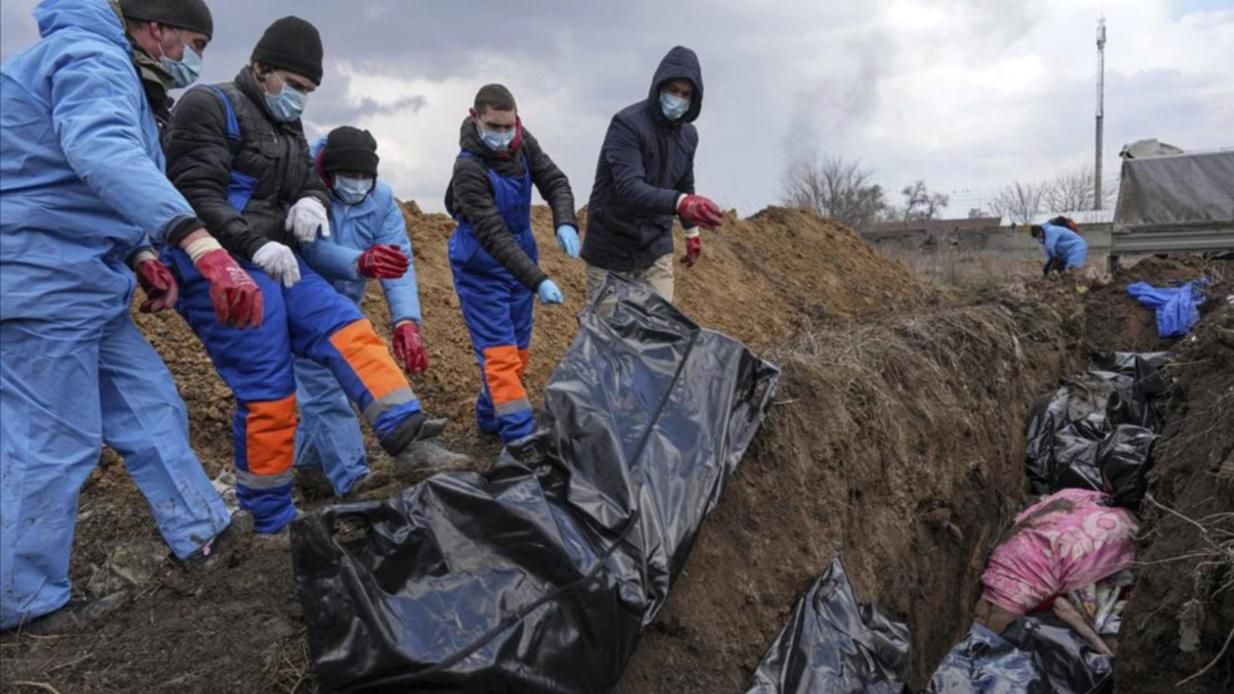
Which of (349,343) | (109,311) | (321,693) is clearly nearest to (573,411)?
(349,343)

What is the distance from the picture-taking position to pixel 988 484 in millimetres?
4199

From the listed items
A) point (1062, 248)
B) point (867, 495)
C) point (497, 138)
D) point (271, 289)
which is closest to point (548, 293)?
point (497, 138)

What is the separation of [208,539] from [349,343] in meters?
0.74

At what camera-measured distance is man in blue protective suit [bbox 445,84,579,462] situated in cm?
356

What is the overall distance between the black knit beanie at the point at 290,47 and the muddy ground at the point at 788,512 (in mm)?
1649

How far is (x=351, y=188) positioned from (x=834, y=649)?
260 cm

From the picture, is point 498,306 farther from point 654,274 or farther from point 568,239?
point 654,274

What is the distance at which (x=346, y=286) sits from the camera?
3424 mm

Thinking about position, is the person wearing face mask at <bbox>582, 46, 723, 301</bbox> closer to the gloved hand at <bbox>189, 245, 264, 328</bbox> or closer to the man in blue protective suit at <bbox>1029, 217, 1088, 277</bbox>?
the gloved hand at <bbox>189, 245, 264, 328</bbox>

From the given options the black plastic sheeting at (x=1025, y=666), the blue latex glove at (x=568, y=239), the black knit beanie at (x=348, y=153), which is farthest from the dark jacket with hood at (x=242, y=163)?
the black plastic sheeting at (x=1025, y=666)

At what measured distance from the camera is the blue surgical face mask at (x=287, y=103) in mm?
2760

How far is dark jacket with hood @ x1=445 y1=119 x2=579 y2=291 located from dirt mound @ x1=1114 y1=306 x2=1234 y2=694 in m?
2.52

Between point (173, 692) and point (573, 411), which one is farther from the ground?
point (573, 411)

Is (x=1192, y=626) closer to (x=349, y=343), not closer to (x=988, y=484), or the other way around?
(x=988, y=484)
